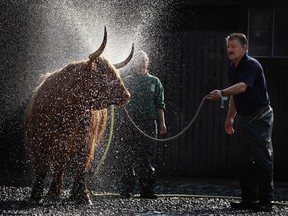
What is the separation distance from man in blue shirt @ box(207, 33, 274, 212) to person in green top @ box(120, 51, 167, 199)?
1355mm

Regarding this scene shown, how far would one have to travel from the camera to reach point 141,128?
10.2 meters

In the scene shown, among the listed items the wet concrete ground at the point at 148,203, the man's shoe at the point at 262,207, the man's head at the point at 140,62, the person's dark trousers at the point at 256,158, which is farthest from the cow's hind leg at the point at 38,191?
the man's shoe at the point at 262,207

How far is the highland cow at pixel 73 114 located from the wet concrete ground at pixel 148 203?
38cm

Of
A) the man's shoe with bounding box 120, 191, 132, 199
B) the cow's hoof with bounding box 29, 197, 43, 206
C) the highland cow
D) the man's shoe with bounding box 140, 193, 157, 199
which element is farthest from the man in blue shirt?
the cow's hoof with bounding box 29, 197, 43, 206

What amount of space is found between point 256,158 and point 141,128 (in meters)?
1.80

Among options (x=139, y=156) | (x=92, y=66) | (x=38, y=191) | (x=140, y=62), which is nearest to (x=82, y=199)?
(x=38, y=191)

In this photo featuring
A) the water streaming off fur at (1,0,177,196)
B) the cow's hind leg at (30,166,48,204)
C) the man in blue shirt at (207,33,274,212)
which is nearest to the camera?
the man in blue shirt at (207,33,274,212)

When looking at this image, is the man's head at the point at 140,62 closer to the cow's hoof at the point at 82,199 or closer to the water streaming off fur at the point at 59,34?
the cow's hoof at the point at 82,199

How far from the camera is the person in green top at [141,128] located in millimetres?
10141

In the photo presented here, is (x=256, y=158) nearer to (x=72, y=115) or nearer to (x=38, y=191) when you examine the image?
(x=72, y=115)

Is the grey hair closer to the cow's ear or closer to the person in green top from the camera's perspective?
the person in green top

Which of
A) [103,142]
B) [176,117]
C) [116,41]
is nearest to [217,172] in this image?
[176,117]

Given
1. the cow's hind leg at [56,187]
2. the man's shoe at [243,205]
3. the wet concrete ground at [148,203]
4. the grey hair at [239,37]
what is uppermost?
the grey hair at [239,37]

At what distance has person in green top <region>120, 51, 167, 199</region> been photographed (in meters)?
10.1
